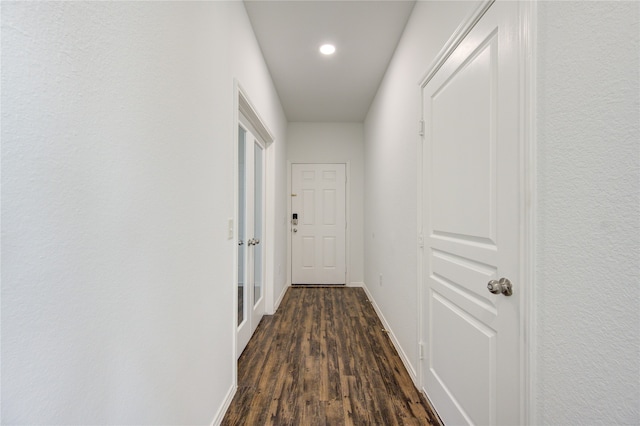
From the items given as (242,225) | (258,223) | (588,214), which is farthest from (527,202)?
(258,223)

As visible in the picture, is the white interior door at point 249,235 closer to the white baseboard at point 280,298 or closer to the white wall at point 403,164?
the white baseboard at point 280,298

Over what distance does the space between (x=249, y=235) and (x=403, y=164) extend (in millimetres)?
1468

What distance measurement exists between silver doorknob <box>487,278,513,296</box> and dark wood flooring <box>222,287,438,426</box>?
0.96 m

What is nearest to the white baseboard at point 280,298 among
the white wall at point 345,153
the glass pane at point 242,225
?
the glass pane at point 242,225

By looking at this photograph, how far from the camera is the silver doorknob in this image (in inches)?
37.5

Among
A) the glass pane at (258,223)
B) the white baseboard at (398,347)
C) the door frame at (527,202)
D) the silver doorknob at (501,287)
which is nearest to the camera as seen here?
the door frame at (527,202)

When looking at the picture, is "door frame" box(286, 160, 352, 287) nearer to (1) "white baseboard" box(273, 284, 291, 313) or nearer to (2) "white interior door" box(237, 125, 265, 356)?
(1) "white baseboard" box(273, 284, 291, 313)

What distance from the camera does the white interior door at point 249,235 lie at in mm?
2301

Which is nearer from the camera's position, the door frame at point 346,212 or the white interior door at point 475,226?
the white interior door at point 475,226

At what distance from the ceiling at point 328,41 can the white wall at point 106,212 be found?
964mm

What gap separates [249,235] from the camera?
2492 mm

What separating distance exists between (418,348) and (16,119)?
79.4 inches

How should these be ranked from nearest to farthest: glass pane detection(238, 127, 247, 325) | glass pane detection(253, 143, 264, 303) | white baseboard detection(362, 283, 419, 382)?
1. white baseboard detection(362, 283, 419, 382)
2. glass pane detection(238, 127, 247, 325)
3. glass pane detection(253, 143, 264, 303)

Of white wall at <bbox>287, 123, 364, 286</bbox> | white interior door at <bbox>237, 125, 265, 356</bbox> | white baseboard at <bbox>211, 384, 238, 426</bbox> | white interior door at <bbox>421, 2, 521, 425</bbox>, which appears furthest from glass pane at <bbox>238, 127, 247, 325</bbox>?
white wall at <bbox>287, 123, 364, 286</bbox>
